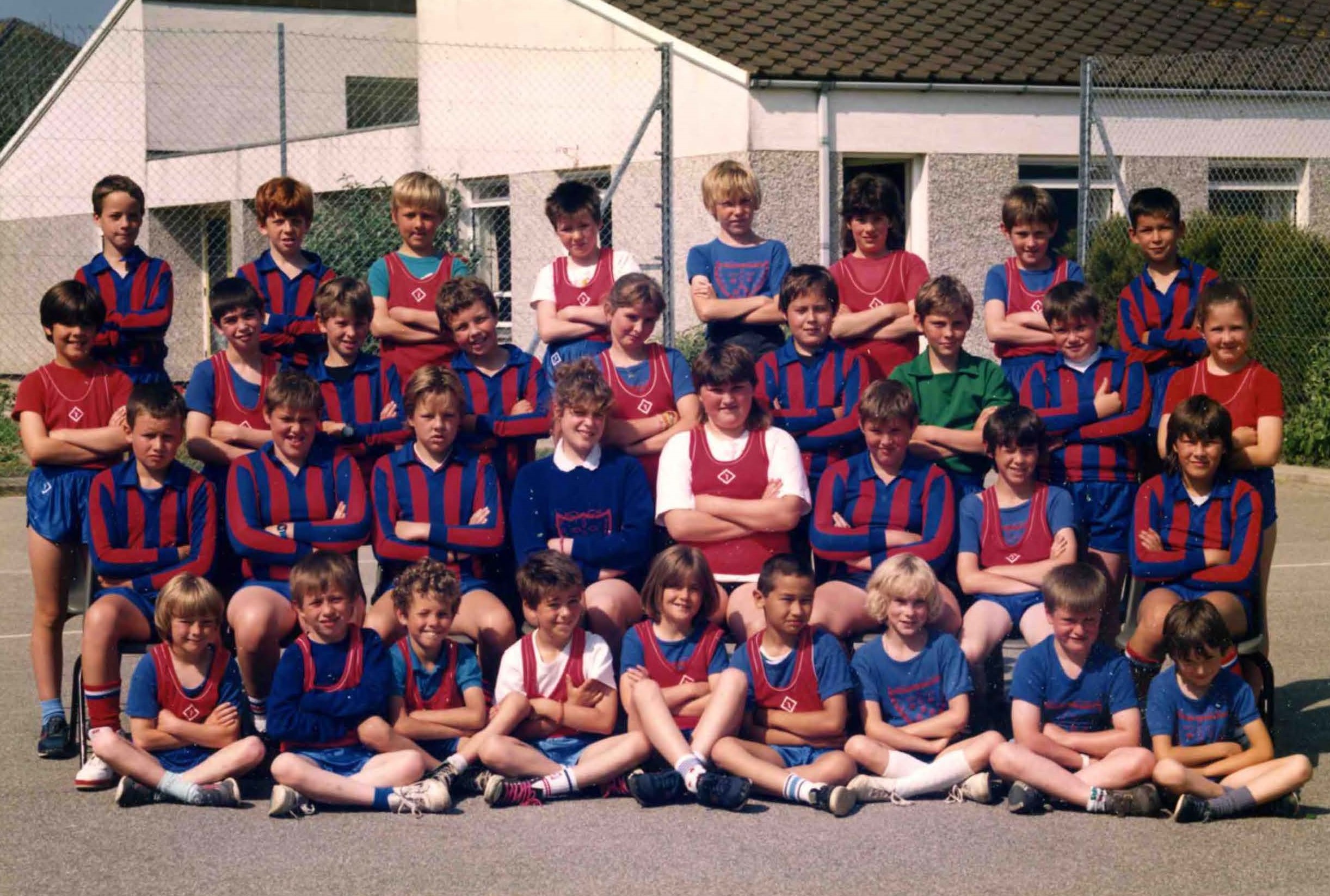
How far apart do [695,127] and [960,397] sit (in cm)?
953

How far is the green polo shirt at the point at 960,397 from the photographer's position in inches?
271

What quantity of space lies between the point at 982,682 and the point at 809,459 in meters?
1.30

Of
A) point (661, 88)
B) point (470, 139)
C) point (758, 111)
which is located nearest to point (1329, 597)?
point (661, 88)

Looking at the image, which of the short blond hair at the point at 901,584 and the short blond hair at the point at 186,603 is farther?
the short blond hair at the point at 901,584

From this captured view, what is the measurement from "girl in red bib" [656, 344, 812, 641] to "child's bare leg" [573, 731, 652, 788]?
0.77 meters

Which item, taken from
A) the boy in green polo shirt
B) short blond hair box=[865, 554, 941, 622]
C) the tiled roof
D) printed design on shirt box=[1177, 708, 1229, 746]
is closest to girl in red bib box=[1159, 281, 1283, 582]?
the boy in green polo shirt

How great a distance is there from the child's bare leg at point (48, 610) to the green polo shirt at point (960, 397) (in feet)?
11.4

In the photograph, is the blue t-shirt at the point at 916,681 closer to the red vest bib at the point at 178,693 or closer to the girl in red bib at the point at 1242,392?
the girl in red bib at the point at 1242,392

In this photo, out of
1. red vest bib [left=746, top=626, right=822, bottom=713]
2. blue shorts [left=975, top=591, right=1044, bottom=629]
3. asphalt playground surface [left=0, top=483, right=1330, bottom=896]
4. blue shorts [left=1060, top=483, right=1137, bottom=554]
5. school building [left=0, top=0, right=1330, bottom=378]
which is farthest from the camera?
school building [left=0, top=0, right=1330, bottom=378]

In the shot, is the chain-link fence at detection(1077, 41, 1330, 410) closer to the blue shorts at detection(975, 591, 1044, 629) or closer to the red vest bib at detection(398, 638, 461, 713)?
the blue shorts at detection(975, 591, 1044, 629)

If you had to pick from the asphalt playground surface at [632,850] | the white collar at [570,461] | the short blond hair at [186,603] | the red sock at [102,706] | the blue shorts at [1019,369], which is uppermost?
the blue shorts at [1019,369]

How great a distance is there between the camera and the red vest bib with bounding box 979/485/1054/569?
21.1 ft

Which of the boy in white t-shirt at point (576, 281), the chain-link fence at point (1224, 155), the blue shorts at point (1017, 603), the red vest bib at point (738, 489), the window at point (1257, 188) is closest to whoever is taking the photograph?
the blue shorts at point (1017, 603)

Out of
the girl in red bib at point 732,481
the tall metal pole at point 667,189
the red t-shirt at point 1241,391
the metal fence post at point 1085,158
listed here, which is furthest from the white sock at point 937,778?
the tall metal pole at point 667,189
